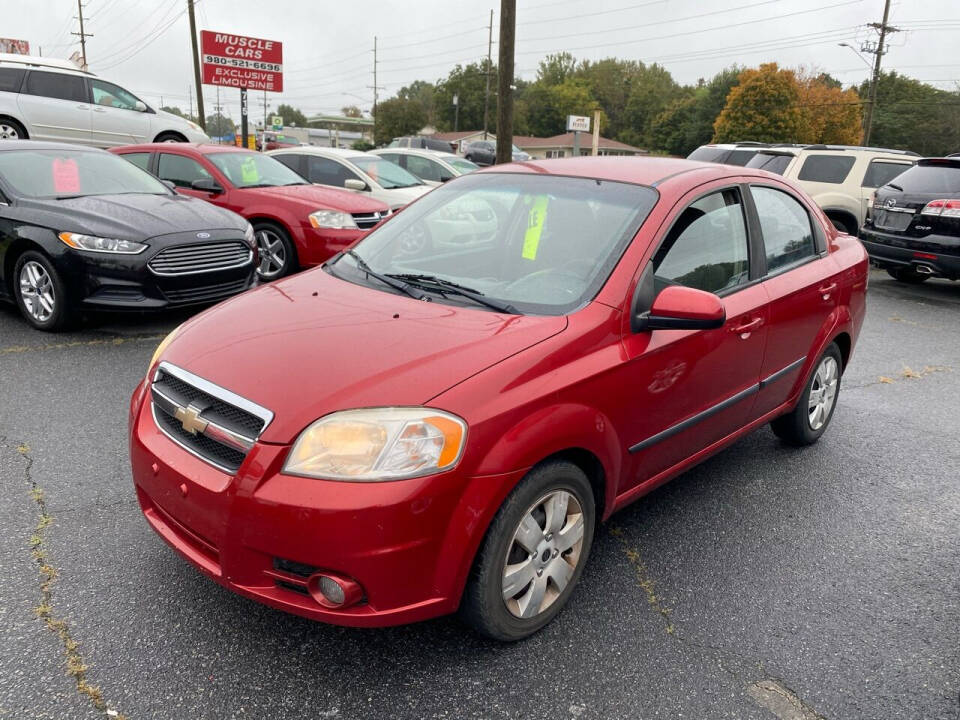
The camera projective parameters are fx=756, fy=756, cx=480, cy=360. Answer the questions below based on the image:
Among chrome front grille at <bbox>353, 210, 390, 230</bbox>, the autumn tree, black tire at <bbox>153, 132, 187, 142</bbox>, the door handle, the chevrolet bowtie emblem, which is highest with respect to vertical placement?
the autumn tree

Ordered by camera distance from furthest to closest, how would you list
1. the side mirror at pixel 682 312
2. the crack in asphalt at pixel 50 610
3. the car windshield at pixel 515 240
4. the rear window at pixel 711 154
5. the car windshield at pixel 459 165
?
the car windshield at pixel 459 165 < the rear window at pixel 711 154 < the car windshield at pixel 515 240 < the side mirror at pixel 682 312 < the crack in asphalt at pixel 50 610

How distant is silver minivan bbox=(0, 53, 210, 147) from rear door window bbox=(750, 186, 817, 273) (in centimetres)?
1363

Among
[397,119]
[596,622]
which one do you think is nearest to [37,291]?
[596,622]

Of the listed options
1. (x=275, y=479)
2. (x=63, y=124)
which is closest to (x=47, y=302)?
(x=275, y=479)

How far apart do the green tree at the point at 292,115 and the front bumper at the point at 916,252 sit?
5929 inches

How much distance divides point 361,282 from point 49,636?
1.71m

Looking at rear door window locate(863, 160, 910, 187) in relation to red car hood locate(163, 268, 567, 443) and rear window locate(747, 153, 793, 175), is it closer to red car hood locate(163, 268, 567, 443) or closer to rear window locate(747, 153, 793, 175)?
rear window locate(747, 153, 793, 175)

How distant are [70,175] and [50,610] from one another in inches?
206

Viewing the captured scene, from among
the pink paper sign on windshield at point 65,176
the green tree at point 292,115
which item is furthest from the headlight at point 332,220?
the green tree at point 292,115

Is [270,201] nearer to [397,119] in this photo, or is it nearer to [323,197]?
[323,197]

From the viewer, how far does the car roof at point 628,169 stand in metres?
3.36

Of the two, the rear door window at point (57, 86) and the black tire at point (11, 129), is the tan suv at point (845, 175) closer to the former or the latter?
the rear door window at point (57, 86)

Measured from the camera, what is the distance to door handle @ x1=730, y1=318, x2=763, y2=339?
3.31 metres

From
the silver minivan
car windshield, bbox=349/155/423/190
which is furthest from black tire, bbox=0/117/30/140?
car windshield, bbox=349/155/423/190
